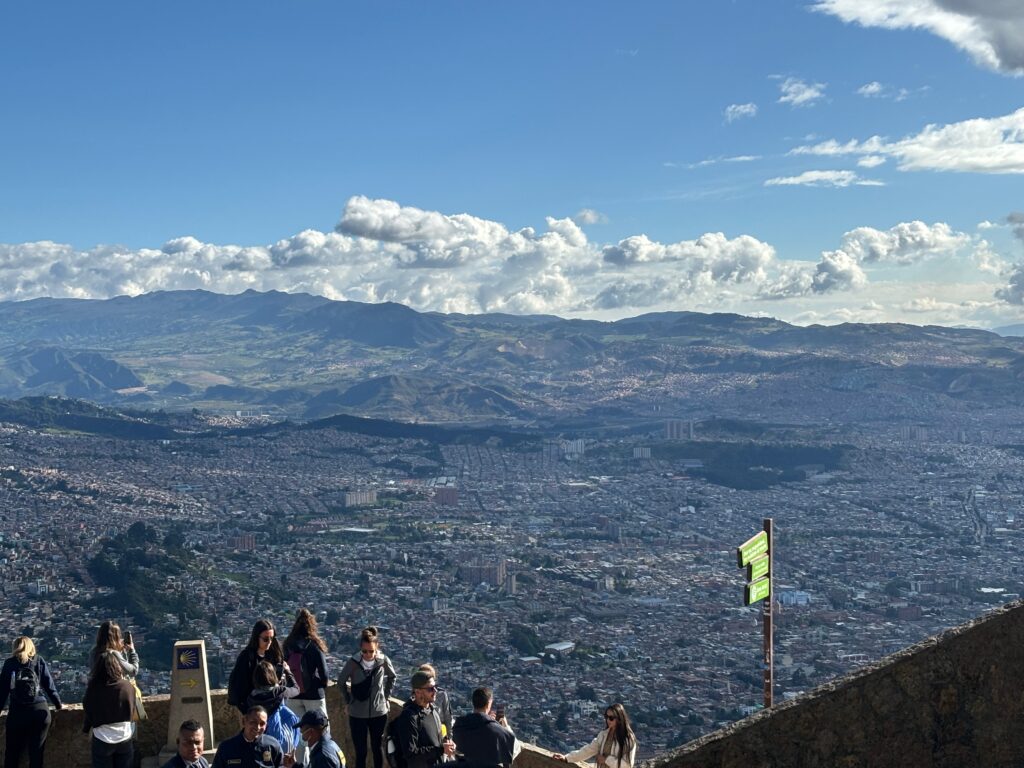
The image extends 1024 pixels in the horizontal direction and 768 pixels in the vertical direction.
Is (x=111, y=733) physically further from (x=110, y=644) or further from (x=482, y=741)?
(x=482, y=741)

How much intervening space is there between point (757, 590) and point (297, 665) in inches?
188

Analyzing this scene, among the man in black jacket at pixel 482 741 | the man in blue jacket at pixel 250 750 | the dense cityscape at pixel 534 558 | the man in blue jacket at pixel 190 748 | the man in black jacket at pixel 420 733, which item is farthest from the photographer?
the dense cityscape at pixel 534 558

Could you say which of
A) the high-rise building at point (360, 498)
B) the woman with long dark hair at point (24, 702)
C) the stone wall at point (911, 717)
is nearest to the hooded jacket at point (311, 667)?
the woman with long dark hair at point (24, 702)

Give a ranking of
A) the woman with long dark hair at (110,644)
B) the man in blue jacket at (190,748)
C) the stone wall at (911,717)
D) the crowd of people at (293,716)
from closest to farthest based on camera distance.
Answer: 1. the stone wall at (911,717)
2. the man in blue jacket at (190,748)
3. the crowd of people at (293,716)
4. the woman with long dark hair at (110,644)

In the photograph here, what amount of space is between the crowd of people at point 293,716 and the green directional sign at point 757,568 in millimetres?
2165

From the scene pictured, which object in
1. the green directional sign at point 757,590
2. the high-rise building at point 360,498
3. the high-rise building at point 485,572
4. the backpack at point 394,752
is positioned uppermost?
the green directional sign at point 757,590

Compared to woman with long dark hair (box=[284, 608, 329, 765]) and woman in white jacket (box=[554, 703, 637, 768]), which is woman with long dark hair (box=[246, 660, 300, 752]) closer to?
woman with long dark hair (box=[284, 608, 329, 765])

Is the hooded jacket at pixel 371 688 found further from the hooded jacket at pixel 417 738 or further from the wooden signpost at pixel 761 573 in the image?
the wooden signpost at pixel 761 573

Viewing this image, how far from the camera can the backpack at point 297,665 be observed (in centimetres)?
1099

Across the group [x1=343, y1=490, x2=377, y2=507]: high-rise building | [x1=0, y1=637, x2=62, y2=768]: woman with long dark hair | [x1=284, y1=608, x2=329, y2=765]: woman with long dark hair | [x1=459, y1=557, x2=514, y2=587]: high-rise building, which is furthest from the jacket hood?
[x1=343, y1=490, x2=377, y2=507]: high-rise building

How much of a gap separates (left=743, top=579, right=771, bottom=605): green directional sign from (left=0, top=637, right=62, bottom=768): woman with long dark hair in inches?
272

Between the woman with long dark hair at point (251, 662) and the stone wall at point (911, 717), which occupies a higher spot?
the stone wall at point (911, 717)

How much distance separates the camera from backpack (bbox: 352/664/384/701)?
36.2 feet

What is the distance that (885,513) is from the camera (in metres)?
135
